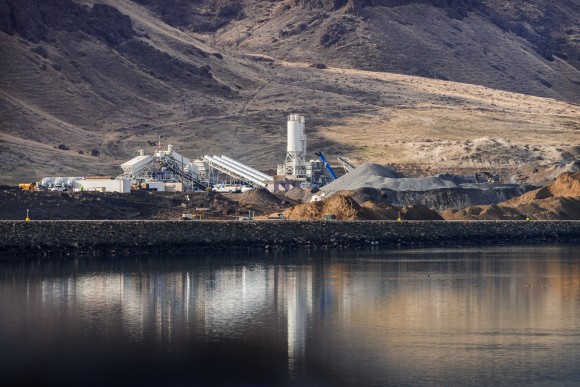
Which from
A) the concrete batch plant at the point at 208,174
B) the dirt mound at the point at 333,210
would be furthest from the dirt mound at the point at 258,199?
the dirt mound at the point at 333,210

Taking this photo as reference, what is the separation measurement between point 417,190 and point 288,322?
75444 millimetres

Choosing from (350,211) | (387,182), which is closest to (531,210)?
(387,182)

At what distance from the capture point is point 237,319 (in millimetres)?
52156

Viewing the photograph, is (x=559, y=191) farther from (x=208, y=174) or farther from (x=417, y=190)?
(x=208, y=174)

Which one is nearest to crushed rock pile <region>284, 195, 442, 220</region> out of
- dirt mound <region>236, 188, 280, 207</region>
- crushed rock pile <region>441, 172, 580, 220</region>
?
crushed rock pile <region>441, 172, 580, 220</region>

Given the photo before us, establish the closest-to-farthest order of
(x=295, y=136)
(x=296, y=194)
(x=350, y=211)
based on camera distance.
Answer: (x=350, y=211)
(x=296, y=194)
(x=295, y=136)

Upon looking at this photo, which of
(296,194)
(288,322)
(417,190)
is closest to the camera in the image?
(288,322)

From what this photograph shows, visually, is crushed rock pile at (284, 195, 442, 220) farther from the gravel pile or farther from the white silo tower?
the white silo tower

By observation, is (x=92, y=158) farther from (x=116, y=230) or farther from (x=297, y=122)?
(x=116, y=230)

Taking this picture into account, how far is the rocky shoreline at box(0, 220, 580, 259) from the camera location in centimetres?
8238

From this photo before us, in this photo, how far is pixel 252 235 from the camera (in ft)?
295

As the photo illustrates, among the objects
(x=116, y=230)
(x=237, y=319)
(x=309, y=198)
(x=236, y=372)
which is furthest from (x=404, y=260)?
(x=309, y=198)

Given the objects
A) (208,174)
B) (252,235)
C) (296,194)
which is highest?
(208,174)

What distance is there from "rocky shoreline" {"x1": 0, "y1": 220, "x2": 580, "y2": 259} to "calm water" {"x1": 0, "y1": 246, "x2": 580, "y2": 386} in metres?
4.77
